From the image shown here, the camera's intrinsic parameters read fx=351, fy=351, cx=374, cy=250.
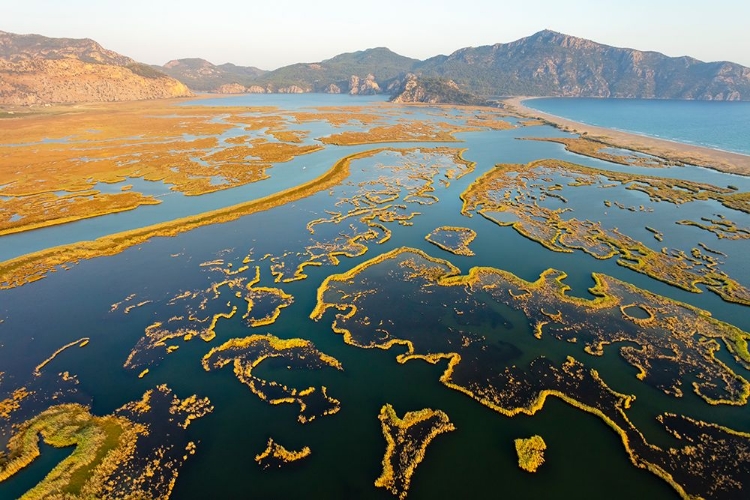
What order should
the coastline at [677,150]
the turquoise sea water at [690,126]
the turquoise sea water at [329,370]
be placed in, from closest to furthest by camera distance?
1. the turquoise sea water at [329,370]
2. the coastline at [677,150]
3. the turquoise sea water at [690,126]

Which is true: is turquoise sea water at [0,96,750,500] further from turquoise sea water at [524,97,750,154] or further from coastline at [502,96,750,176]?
turquoise sea water at [524,97,750,154]

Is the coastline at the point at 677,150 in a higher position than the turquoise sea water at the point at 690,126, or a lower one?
higher

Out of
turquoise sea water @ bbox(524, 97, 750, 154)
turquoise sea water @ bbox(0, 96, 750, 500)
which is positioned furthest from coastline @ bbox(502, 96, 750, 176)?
turquoise sea water @ bbox(0, 96, 750, 500)

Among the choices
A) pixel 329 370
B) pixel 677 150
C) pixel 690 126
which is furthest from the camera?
pixel 690 126

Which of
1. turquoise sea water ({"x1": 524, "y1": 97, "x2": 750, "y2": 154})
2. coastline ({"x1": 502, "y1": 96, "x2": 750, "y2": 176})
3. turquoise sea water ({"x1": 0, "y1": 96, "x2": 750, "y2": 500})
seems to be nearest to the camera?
turquoise sea water ({"x1": 0, "y1": 96, "x2": 750, "y2": 500})

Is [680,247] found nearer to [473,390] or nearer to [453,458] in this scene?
Answer: [473,390]

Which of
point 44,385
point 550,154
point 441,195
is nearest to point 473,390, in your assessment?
point 44,385

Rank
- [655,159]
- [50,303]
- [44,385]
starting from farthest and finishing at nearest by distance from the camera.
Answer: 1. [655,159]
2. [50,303]
3. [44,385]

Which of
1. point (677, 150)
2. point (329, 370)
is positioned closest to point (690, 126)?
point (677, 150)

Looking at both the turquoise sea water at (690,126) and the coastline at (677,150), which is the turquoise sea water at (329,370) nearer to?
the coastline at (677,150)

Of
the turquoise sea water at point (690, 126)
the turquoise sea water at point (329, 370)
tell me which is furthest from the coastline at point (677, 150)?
the turquoise sea water at point (329, 370)

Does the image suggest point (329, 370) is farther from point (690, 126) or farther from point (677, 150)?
point (690, 126)
